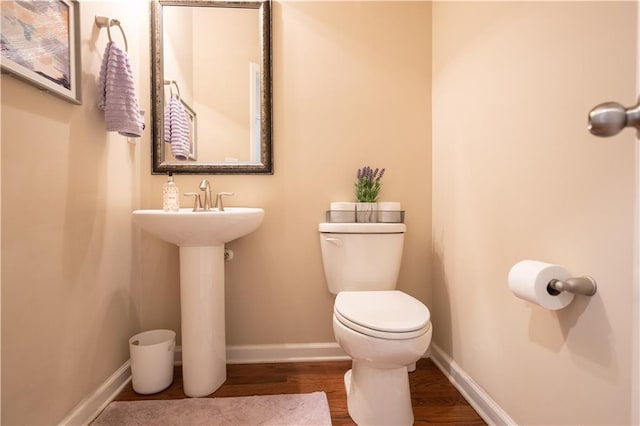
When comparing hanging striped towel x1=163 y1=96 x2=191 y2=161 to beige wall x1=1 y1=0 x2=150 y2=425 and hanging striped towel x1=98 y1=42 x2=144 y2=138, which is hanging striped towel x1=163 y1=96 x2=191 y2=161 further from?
hanging striped towel x1=98 y1=42 x2=144 y2=138

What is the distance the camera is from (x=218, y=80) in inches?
62.2

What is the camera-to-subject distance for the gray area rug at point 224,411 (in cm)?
115

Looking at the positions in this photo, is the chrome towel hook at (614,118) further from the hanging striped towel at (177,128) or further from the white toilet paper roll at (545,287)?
the hanging striped towel at (177,128)

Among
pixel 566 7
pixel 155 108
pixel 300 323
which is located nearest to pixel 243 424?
pixel 300 323

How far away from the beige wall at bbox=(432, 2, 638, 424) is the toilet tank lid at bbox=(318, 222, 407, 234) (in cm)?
28

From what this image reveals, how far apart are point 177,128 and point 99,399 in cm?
124

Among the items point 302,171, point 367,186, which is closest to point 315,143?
point 302,171

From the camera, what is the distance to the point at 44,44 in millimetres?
944

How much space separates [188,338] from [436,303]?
4.07ft

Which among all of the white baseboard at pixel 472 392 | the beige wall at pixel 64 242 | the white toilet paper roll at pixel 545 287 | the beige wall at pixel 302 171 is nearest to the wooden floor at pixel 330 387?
the white baseboard at pixel 472 392

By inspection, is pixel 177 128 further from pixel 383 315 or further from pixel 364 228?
pixel 383 315

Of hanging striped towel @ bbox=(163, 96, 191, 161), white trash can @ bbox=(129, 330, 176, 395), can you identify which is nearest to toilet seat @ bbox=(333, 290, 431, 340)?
white trash can @ bbox=(129, 330, 176, 395)

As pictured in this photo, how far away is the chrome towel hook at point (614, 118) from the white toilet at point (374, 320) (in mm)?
753

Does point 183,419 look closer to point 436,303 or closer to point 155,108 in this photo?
point 436,303
